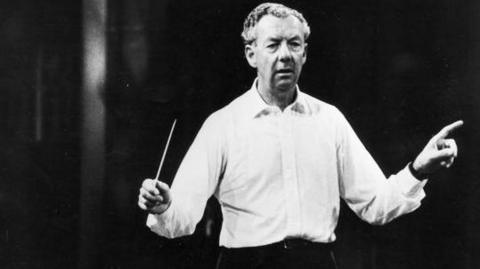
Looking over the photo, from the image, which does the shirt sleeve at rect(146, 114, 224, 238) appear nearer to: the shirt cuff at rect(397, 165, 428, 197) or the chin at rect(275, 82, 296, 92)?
the chin at rect(275, 82, 296, 92)

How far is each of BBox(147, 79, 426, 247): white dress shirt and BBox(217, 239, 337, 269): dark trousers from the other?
0.07 feet

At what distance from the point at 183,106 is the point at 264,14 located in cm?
43

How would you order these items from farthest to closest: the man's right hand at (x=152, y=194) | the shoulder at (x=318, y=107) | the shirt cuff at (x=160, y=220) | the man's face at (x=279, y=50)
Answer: the shoulder at (x=318, y=107) → the man's face at (x=279, y=50) → the shirt cuff at (x=160, y=220) → the man's right hand at (x=152, y=194)

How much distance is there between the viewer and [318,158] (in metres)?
→ 1.88

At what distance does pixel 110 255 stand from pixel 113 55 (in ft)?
2.26

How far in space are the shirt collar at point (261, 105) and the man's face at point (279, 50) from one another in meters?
0.05

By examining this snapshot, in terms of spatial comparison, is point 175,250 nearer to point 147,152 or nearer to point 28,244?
point 147,152

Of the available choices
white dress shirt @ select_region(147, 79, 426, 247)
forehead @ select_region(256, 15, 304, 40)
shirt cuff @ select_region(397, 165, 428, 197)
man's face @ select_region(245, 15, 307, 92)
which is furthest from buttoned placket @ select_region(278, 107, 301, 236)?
shirt cuff @ select_region(397, 165, 428, 197)

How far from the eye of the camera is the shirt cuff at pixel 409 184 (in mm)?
1834

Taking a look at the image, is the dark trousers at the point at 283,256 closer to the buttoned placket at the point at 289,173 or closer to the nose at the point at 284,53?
the buttoned placket at the point at 289,173

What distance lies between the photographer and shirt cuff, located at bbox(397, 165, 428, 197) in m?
1.83

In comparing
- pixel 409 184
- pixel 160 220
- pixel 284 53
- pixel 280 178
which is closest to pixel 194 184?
pixel 160 220

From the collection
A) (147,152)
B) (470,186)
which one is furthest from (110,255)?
(470,186)

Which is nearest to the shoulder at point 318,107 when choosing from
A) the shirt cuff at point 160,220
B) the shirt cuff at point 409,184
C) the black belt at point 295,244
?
the shirt cuff at point 409,184
